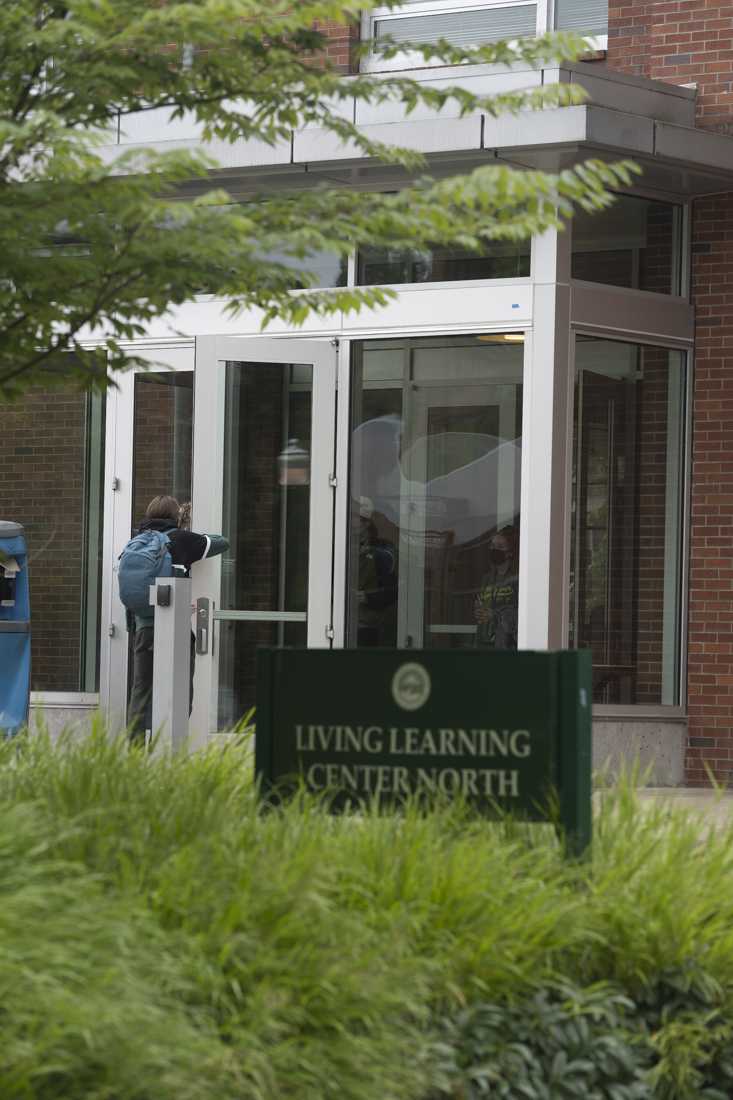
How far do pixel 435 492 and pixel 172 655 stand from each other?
10.2 ft

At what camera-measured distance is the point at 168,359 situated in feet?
41.6

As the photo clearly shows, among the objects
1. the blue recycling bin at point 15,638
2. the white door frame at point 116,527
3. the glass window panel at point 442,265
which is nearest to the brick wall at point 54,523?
the white door frame at point 116,527

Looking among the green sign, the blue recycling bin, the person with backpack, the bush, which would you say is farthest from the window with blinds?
the bush

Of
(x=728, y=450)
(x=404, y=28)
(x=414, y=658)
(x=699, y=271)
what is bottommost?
(x=414, y=658)

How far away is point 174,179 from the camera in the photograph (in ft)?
17.2

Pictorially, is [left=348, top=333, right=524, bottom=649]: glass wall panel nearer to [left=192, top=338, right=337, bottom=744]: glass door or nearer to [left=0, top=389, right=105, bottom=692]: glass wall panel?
[left=192, top=338, right=337, bottom=744]: glass door

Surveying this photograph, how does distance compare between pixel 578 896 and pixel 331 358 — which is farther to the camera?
pixel 331 358

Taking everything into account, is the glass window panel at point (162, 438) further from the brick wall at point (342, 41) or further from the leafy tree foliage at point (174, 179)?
the leafy tree foliage at point (174, 179)

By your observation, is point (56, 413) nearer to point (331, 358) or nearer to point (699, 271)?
point (331, 358)

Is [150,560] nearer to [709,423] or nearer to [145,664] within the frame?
[145,664]

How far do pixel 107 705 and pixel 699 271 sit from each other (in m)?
5.47

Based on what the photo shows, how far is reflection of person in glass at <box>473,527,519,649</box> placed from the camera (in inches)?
447

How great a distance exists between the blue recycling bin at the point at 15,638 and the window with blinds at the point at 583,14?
547 cm

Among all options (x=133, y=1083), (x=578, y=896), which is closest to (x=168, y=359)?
(x=578, y=896)
